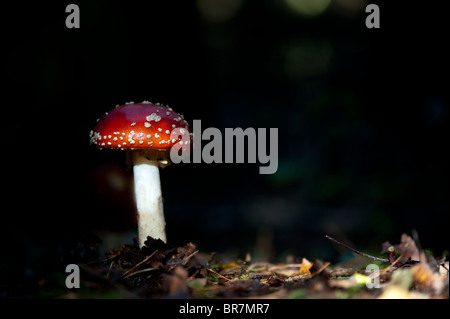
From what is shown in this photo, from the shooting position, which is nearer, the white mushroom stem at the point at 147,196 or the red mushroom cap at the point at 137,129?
the red mushroom cap at the point at 137,129

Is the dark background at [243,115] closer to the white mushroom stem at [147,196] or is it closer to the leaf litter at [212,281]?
the white mushroom stem at [147,196]

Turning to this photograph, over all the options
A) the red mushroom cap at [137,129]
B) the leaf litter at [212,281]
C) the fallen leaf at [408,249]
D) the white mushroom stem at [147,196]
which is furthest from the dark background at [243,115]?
the fallen leaf at [408,249]

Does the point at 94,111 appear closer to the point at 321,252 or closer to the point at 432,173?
the point at 321,252

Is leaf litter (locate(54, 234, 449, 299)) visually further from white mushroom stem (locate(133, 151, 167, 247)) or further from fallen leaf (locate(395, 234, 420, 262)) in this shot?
white mushroom stem (locate(133, 151, 167, 247))

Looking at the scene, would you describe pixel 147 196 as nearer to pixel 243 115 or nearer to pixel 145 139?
pixel 145 139

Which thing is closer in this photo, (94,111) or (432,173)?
(94,111)

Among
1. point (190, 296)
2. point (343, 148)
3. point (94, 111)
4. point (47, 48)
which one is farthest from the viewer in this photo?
point (343, 148)

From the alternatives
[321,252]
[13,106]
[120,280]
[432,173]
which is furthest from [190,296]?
[432,173]

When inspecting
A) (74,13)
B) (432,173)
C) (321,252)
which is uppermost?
(74,13)
